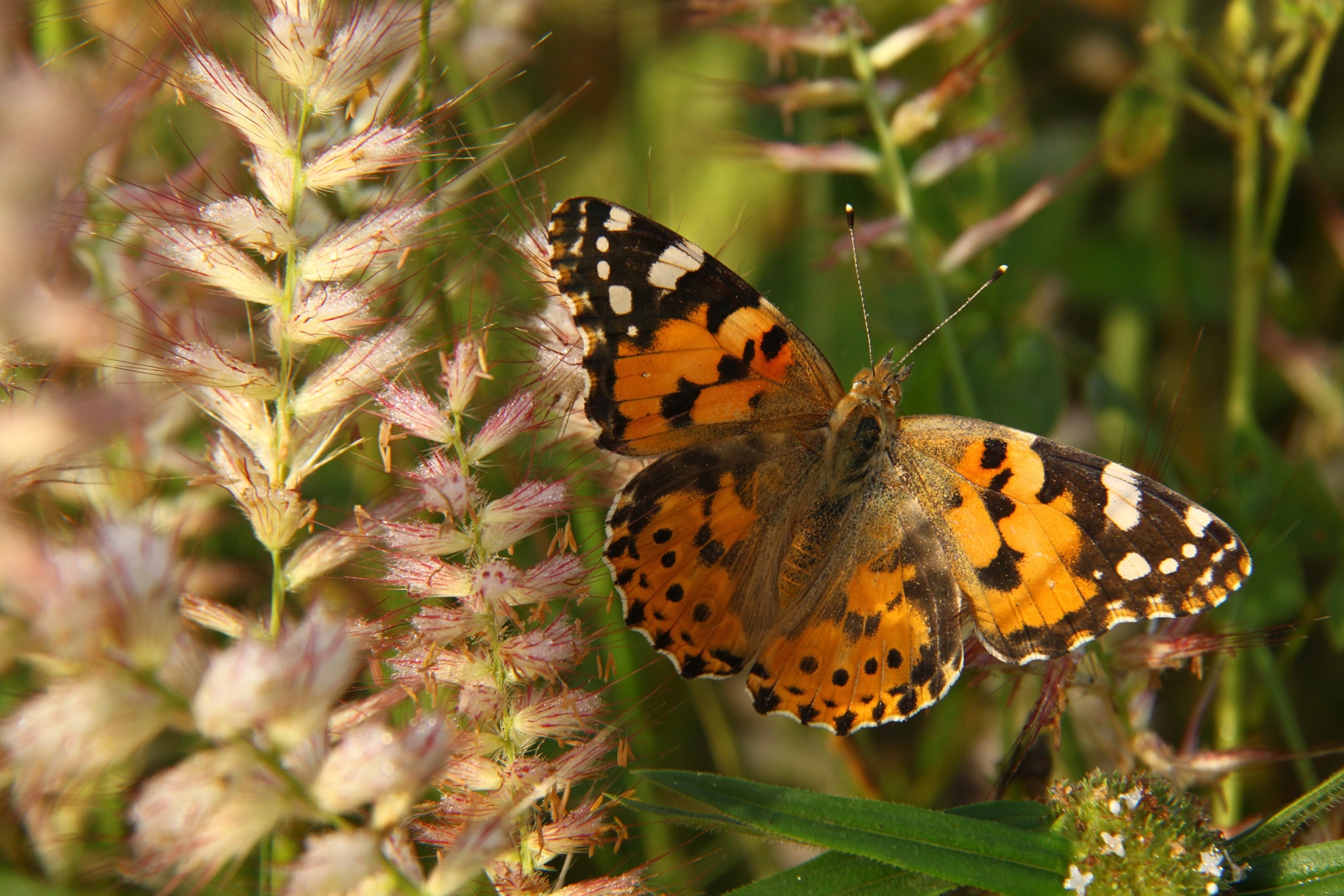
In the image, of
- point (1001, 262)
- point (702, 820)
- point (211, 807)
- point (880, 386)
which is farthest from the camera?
point (1001, 262)

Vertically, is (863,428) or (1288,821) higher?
(863,428)

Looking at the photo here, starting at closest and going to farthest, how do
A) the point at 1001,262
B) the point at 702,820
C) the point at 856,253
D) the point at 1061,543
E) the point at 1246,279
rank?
the point at 702,820 < the point at 1061,543 < the point at 856,253 < the point at 1246,279 < the point at 1001,262

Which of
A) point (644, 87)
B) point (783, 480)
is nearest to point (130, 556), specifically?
point (783, 480)

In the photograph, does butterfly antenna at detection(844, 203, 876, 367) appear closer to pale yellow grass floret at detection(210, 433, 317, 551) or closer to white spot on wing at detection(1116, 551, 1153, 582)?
white spot on wing at detection(1116, 551, 1153, 582)

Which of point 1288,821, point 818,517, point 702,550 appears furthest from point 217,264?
point 1288,821

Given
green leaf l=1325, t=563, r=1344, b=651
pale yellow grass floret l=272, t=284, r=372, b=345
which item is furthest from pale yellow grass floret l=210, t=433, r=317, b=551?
green leaf l=1325, t=563, r=1344, b=651

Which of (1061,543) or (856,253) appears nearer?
(1061,543)

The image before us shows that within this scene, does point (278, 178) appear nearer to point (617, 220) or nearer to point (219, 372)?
point (219, 372)

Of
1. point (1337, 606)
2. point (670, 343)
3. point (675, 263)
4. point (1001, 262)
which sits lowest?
point (1337, 606)
